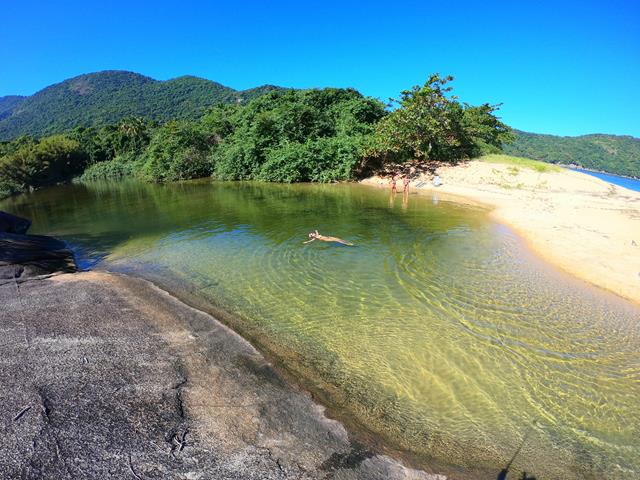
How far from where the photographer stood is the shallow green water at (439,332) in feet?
16.6

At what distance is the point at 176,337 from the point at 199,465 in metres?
3.49

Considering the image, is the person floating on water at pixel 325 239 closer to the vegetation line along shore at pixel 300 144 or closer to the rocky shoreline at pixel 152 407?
the rocky shoreline at pixel 152 407

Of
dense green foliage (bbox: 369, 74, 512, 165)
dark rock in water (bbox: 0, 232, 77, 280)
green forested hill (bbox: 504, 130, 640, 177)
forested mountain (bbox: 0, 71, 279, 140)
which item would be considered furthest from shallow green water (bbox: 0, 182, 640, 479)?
forested mountain (bbox: 0, 71, 279, 140)

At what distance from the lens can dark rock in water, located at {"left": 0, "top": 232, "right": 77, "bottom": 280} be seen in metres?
10.4

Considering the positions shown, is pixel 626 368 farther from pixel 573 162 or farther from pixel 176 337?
pixel 573 162

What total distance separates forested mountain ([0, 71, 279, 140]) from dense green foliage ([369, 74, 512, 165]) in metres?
104

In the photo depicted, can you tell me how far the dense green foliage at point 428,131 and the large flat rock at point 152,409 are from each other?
2876 cm

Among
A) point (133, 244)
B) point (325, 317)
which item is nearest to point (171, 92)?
point (133, 244)

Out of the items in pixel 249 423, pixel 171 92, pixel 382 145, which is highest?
pixel 171 92

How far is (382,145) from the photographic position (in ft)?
106

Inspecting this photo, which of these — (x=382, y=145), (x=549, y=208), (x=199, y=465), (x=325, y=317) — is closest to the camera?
(x=199, y=465)

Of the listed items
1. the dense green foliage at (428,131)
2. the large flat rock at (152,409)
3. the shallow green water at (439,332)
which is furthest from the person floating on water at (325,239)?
the dense green foliage at (428,131)

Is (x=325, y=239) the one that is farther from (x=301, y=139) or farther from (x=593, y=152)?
(x=593, y=152)

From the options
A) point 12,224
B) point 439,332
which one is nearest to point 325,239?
point 439,332
